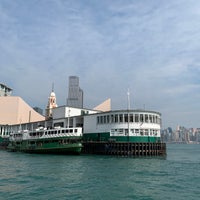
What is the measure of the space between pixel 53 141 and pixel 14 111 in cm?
6666

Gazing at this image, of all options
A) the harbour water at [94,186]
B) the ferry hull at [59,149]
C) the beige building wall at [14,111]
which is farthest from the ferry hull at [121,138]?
the beige building wall at [14,111]

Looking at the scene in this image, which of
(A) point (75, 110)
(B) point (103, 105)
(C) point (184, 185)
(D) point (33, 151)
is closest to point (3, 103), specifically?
(B) point (103, 105)

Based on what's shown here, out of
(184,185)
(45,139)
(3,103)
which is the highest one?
(3,103)

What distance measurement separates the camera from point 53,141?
56.1 metres

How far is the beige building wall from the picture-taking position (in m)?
115

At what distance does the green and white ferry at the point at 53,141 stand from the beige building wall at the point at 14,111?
52.6 m

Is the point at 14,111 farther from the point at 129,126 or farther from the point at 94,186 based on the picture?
the point at 94,186

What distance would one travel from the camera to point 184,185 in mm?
24719

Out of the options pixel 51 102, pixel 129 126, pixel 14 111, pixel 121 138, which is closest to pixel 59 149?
pixel 121 138

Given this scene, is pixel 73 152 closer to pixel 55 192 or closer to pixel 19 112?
pixel 55 192

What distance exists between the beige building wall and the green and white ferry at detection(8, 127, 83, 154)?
52.6 metres

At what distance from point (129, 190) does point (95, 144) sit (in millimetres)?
37040

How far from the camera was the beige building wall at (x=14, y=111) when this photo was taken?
114750mm

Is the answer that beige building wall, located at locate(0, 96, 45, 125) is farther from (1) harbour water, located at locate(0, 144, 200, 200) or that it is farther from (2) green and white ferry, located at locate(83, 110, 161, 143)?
(1) harbour water, located at locate(0, 144, 200, 200)
